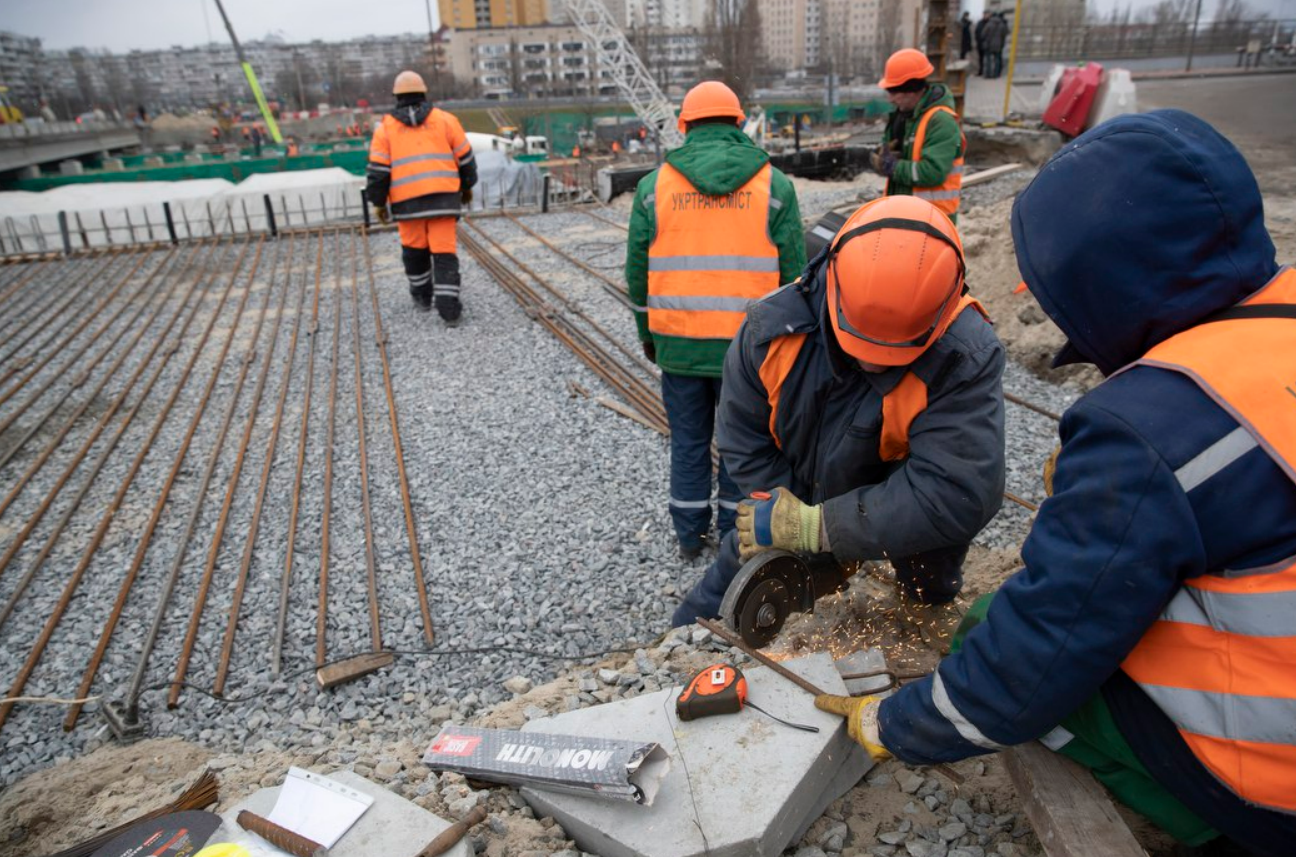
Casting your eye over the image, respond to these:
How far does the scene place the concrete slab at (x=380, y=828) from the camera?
206cm


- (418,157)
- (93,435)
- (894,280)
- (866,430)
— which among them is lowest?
(93,435)

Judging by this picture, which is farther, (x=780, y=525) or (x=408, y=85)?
(x=408, y=85)

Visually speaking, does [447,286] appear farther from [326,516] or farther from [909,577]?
[909,577]

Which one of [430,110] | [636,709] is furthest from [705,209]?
[430,110]

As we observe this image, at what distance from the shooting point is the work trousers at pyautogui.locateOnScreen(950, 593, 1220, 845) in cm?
170

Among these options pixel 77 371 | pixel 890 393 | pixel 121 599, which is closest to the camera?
pixel 890 393

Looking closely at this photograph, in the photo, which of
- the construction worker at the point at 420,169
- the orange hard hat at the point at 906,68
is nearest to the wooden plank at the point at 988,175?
the orange hard hat at the point at 906,68

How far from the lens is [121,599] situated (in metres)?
4.20

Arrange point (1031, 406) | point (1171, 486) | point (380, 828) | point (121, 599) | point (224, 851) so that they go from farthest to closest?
point (1031, 406) → point (121, 599) → point (380, 828) → point (224, 851) → point (1171, 486)

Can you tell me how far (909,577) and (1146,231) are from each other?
212cm

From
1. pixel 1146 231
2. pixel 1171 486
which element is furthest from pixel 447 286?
pixel 1171 486

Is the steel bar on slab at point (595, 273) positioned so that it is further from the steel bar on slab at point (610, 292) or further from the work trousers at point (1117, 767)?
the work trousers at point (1117, 767)

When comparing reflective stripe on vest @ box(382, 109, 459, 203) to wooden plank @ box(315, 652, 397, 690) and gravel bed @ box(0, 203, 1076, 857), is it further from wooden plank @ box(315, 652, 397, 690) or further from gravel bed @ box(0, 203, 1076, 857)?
wooden plank @ box(315, 652, 397, 690)

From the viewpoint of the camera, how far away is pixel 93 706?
3498 millimetres
